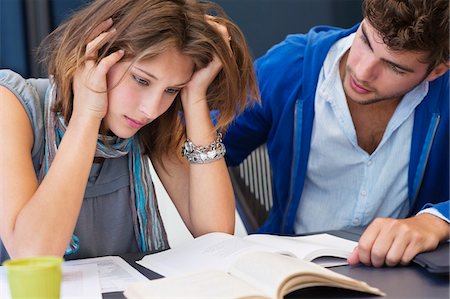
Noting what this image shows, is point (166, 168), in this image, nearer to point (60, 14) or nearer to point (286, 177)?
point (286, 177)

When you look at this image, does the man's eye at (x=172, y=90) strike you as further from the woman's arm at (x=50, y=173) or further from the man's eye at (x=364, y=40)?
the man's eye at (x=364, y=40)

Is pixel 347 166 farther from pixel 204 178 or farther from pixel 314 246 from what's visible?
pixel 314 246

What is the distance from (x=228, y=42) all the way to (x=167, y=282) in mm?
607

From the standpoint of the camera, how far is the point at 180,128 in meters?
1.52

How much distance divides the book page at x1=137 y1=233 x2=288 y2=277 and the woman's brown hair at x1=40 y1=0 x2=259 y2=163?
0.29 metres

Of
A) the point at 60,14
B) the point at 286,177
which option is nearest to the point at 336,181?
the point at 286,177

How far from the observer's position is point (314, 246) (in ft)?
3.94

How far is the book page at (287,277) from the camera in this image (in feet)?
2.98

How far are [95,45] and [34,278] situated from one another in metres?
0.61

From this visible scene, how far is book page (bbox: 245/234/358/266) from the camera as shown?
3.79ft

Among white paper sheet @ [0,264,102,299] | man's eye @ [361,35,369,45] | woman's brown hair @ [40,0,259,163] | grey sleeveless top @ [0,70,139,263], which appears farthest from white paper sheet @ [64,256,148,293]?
man's eye @ [361,35,369,45]

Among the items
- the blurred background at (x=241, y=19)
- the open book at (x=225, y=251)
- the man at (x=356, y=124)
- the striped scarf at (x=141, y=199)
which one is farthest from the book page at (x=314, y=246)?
Result: the blurred background at (x=241, y=19)

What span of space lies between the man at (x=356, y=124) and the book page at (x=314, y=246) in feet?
1.20

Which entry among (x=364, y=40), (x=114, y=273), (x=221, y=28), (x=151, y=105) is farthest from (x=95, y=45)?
(x=364, y=40)
